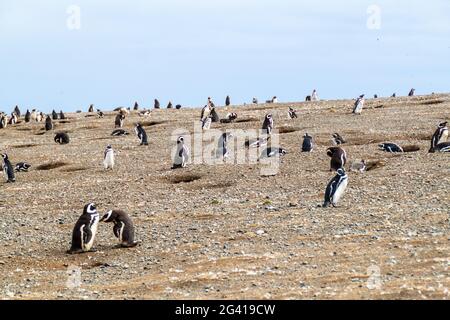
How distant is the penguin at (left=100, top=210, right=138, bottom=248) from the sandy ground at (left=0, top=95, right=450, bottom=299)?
0.22 m

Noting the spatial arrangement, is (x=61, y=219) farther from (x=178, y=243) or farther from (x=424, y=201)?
(x=424, y=201)

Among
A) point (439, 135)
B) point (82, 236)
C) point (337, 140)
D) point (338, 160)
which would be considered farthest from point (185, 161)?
point (82, 236)

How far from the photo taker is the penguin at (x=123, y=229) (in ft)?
44.5

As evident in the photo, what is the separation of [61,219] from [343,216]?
20.3ft

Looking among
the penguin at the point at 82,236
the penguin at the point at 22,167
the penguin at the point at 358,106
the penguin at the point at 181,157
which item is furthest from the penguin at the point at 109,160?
the penguin at the point at 358,106

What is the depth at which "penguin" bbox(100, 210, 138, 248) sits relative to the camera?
44.5 ft

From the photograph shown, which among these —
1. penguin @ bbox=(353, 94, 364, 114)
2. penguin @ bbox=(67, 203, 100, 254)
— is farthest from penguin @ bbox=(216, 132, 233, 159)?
penguin @ bbox=(353, 94, 364, 114)

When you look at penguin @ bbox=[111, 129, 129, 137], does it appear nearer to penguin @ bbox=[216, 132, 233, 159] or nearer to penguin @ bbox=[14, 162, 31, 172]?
penguin @ bbox=[14, 162, 31, 172]

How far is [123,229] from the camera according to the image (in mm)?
13656

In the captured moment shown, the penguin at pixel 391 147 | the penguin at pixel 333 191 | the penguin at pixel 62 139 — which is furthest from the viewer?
the penguin at pixel 62 139

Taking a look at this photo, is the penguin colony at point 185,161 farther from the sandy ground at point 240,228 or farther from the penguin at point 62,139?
the sandy ground at point 240,228

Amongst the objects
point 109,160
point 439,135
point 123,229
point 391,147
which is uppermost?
point 439,135

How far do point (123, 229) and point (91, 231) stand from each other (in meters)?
0.57

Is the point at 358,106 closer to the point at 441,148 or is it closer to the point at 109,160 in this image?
the point at 441,148
